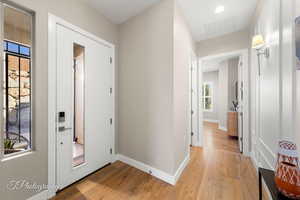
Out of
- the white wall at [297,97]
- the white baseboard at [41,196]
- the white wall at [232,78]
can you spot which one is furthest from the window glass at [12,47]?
the white wall at [232,78]

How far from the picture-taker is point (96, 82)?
88.7 inches

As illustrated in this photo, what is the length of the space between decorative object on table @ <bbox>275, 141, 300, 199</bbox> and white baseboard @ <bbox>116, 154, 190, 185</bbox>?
1.33 meters

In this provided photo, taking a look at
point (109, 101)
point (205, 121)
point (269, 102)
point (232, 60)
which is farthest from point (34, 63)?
point (205, 121)

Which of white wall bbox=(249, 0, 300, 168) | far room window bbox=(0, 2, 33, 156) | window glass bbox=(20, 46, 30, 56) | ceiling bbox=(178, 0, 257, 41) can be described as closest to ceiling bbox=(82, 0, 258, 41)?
ceiling bbox=(178, 0, 257, 41)

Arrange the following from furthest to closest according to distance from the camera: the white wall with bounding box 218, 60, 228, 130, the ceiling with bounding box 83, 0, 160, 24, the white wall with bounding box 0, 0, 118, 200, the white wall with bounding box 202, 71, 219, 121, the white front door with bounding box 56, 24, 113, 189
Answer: the white wall with bounding box 202, 71, 219, 121 < the white wall with bounding box 218, 60, 228, 130 < the ceiling with bounding box 83, 0, 160, 24 < the white front door with bounding box 56, 24, 113, 189 < the white wall with bounding box 0, 0, 118, 200

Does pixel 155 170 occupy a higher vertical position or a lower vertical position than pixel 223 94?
lower

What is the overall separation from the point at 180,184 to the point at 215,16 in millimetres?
2999

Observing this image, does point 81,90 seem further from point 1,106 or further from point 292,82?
point 292,82

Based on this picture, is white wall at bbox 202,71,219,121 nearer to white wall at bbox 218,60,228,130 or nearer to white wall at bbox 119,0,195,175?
white wall at bbox 218,60,228,130

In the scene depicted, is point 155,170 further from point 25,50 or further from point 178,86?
point 25,50

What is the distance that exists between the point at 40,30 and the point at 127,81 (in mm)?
1420

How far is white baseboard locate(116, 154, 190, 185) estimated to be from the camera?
1944 millimetres

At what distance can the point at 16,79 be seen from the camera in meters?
1.46

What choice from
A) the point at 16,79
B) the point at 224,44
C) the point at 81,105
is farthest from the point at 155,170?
the point at 224,44
